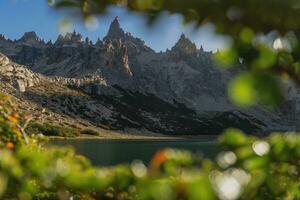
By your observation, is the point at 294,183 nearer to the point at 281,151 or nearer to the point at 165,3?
the point at 281,151

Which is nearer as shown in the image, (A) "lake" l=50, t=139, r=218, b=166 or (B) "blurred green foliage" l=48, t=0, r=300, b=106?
(B) "blurred green foliage" l=48, t=0, r=300, b=106

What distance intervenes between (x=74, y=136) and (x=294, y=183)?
19649 cm

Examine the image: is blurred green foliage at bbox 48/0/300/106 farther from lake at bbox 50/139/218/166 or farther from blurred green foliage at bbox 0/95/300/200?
lake at bbox 50/139/218/166

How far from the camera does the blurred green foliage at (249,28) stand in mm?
2297

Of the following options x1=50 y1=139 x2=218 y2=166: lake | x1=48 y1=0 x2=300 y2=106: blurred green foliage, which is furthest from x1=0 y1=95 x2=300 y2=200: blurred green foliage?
x1=50 y1=139 x2=218 y2=166: lake

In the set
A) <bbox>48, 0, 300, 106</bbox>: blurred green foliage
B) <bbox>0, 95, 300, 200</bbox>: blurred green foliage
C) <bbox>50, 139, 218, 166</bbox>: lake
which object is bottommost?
<bbox>0, 95, 300, 200</bbox>: blurred green foliage

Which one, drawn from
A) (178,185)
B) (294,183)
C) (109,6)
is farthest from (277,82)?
(294,183)

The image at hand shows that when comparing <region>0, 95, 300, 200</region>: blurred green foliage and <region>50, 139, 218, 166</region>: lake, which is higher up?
<region>50, 139, 218, 166</region>: lake

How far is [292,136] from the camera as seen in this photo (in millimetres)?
3916

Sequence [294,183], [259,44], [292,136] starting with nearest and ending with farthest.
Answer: [259,44] < [292,136] < [294,183]

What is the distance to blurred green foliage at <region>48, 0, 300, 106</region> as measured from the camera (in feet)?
7.54

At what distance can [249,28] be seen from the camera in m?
2.75

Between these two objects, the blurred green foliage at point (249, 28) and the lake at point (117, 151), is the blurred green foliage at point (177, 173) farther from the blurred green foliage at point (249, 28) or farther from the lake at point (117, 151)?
the lake at point (117, 151)

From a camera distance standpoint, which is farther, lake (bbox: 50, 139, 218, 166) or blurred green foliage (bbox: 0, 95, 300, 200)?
lake (bbox: 50, 139, 218, 166)
